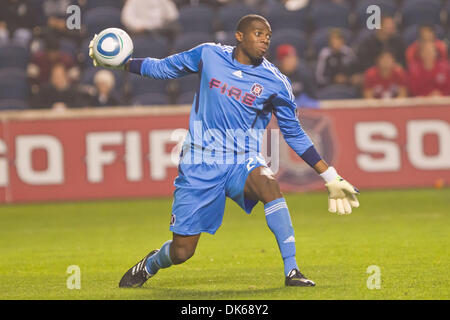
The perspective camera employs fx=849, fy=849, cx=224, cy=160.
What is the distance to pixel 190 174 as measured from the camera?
20.8 ft

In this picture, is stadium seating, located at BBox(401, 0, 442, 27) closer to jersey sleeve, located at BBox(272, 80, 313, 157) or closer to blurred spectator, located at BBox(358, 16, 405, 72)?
blurred spectator, located at BBox(358, 16, 405, 72)

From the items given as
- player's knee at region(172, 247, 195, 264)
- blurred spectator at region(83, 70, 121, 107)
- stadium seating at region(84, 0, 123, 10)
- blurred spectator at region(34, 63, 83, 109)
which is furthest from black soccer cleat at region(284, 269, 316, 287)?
stadium seating at region(84, 0, 123, 10)

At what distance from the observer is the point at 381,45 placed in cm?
1490

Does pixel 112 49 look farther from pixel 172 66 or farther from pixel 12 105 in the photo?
pixel 12 105

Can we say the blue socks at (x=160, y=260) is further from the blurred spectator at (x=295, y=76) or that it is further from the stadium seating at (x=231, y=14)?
the stadium seating at (x=231, y=14)

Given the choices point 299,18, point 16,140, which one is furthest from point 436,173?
point 16,140

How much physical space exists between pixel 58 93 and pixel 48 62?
1.09 metres

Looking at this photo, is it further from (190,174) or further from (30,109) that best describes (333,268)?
(30,109)

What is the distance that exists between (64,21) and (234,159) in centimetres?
1063

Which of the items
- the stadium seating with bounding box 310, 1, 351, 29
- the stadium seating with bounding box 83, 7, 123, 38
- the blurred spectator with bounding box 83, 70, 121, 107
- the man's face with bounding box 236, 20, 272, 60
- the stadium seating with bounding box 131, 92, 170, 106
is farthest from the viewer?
the stadium seating with bounding box 310, 1, 351, 29

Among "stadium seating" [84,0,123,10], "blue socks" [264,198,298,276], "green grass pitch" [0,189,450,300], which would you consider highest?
"stadium seating" [84,0,123,10]

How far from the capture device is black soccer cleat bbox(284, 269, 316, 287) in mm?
6160

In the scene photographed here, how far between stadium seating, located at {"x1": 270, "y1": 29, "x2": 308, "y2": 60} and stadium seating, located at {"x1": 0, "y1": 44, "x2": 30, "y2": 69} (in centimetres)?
464

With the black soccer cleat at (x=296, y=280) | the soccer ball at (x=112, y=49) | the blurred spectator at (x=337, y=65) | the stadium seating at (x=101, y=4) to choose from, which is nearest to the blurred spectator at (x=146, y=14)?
Answer: the stadium seating at (x=101, y=4)
